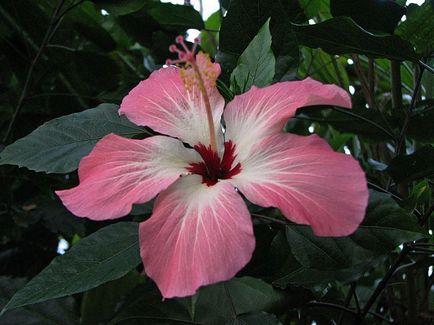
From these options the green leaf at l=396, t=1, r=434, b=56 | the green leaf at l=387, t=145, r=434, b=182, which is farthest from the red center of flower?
the green leaf at l=396, t=1, r=434, b=56

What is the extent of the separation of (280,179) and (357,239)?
5.1 inches

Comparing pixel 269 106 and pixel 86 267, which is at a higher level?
pixel 269 106

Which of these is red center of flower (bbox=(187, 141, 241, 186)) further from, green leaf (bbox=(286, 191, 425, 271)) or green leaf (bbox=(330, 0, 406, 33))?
green leaf (bbox=(330, 0, 406, 33))

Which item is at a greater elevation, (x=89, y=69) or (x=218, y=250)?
(x=218, y=250)

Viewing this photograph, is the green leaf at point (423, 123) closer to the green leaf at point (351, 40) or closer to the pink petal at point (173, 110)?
the green leaf at point (351, 40)

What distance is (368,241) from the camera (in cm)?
52

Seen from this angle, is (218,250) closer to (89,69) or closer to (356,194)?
(356,194)

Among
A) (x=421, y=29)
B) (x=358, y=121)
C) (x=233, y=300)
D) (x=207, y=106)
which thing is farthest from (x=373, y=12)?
(x=233, y=300)

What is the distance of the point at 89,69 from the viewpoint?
1.25 m

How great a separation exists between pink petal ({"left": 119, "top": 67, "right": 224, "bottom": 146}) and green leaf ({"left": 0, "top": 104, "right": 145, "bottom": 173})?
0.18 ft

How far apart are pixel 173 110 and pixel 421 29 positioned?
391mm

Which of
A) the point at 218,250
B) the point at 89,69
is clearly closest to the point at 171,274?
the point at 218,250

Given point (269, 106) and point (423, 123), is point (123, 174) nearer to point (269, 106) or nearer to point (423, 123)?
point (269, 106)

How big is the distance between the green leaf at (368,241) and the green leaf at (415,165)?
0.16 meters
